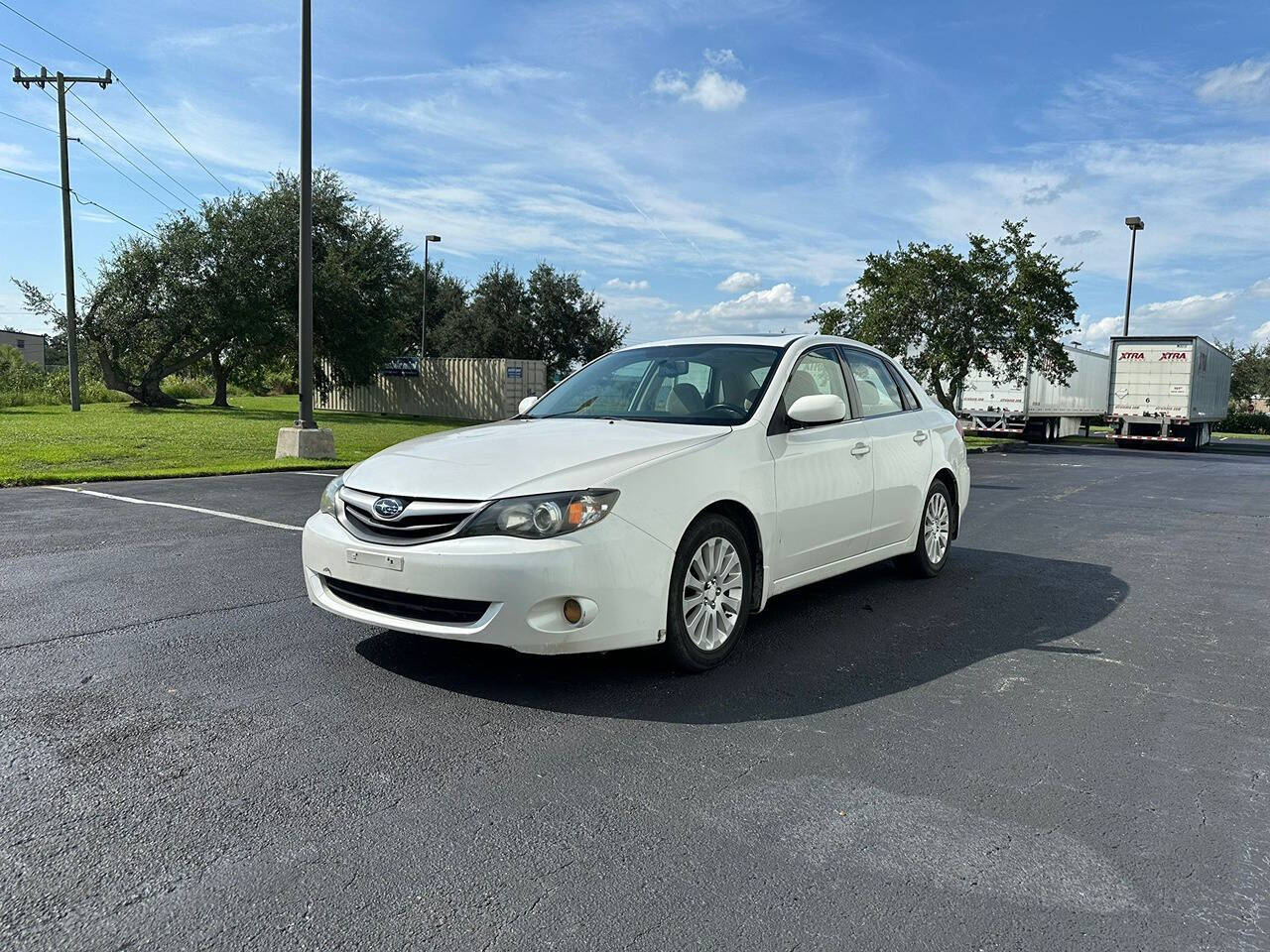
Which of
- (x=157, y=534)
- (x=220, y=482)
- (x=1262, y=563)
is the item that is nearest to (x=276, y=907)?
(x=157, y=534)

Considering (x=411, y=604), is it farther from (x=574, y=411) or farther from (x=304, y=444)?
(x=304, y=444)

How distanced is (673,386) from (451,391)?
3413 centimetres

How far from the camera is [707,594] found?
4.43 meters

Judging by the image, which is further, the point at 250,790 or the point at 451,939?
the point at 250,790

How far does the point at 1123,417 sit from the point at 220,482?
28195 millimetres

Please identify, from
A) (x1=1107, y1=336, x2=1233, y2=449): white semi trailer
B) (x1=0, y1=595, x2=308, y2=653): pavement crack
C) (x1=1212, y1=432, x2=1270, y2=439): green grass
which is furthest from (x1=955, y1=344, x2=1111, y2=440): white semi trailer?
(x1=0, y1=595, x2=308, y2=653): pavement crack

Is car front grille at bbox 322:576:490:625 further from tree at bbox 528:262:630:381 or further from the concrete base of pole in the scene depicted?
tree at bbox 528:262:630:381

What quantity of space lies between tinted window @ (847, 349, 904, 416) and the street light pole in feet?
36.2

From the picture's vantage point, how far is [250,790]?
10.2ft

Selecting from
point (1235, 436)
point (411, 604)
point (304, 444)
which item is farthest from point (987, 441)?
point (411, 604)

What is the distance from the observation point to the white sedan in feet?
12.7

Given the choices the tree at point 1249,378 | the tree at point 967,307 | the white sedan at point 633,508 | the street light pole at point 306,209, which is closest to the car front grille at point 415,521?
the white sedan at point 633,508

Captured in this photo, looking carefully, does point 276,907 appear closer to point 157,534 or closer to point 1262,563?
point 157,534

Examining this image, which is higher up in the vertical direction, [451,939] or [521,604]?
[521,604]
